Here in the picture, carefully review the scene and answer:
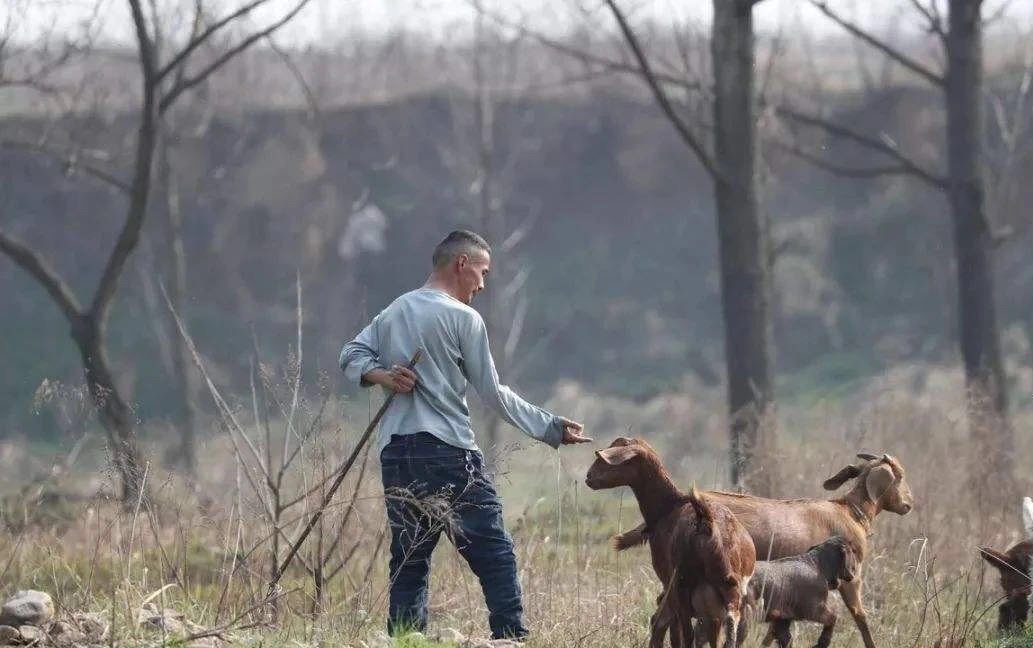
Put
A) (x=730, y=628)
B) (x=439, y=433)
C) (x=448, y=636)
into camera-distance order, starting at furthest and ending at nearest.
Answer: (x=448, y=636) → (x=439, y=433) → (x=730, y=628)

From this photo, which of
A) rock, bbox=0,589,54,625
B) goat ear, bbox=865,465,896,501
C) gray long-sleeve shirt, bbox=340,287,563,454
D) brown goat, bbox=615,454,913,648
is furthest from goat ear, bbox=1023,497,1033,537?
rock, bbox=0,589,54,625

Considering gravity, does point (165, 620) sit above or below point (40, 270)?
below

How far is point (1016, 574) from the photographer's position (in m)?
8.82

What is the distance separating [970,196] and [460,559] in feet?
27.9

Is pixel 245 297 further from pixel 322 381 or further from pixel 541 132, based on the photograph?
pixel 322 381

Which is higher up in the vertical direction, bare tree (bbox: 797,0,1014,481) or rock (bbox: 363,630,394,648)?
bare tree (bbox: 797,0,1014,481)

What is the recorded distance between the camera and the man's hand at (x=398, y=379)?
24.6ft

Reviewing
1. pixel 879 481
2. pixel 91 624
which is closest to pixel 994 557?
pixel 879 481

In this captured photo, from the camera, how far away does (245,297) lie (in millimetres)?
41844

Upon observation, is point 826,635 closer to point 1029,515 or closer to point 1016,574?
point 1029,515

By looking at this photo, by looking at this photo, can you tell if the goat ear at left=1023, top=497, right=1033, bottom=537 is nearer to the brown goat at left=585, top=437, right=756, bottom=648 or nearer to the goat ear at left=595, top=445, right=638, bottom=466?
the brown goat at left=585, top=437, right=756, bottom=648

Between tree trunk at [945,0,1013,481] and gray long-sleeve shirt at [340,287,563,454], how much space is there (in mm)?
9581

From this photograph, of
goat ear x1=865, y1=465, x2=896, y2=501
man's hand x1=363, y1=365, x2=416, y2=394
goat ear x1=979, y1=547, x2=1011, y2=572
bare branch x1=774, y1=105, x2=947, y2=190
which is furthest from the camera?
bare branch x1=774, y1=105, x2=947, y2=190

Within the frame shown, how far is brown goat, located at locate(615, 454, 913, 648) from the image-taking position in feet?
26.2
